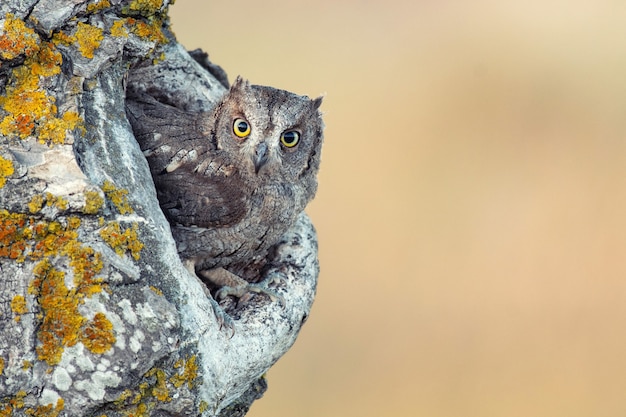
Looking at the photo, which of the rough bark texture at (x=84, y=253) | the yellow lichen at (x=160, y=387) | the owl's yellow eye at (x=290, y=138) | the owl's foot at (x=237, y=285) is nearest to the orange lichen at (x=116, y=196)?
the rough bark texture at (x=84, y=253)

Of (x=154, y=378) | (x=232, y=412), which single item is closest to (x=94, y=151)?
(x=154, y=378)

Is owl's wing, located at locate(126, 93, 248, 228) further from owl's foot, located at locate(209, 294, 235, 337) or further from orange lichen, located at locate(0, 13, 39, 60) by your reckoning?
orange lichen, located at locate(0, 13, 39, 60)

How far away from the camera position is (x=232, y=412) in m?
3.36

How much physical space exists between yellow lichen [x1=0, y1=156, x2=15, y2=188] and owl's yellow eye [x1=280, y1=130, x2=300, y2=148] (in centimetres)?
133

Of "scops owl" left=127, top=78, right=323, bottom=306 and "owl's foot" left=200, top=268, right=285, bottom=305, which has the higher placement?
"scops owl" left=127, top=78, right=323, bottom=306

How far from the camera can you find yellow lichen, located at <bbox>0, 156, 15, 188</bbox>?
236cm

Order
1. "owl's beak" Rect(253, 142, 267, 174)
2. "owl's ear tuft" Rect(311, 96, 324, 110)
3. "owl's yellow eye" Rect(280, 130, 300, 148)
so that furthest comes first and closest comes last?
"owl's ear tuft" Rect(311, 96, 324, 110) < "owl's yellow eye" Rect(280, 130, 300, 148) < "owl's beak" Rect(253, 142, 267, 174)

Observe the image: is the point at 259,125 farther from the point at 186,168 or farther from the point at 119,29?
the point at 119,29

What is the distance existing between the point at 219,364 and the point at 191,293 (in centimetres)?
27

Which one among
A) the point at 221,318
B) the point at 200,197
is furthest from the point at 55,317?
the point at 200,197

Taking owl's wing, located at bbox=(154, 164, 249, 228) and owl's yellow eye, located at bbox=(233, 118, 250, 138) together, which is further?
owl's yellow eye, located at bbox=(233, 118, 250, 138)

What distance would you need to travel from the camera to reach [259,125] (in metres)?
3.37

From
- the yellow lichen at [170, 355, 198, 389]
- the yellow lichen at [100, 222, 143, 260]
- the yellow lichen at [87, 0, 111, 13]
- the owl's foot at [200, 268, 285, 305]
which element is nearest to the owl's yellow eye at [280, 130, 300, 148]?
the owl's foot at [200, 268, 285, 305]

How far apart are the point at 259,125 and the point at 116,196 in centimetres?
99
